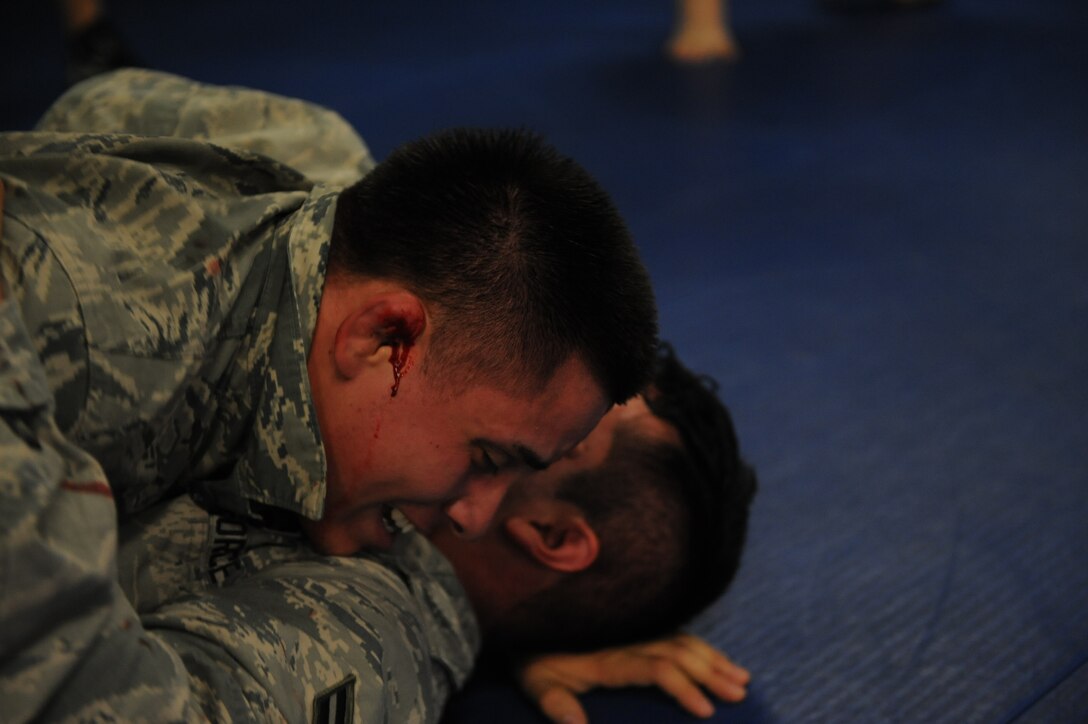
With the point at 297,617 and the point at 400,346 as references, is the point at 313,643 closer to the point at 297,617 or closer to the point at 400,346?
the point at 297,617

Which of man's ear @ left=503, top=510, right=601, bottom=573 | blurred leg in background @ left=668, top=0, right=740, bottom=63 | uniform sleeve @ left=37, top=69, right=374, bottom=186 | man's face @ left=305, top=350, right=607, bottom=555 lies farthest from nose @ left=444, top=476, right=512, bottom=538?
blurred leg in background @ left=668, top=0, right=740, bottom=63

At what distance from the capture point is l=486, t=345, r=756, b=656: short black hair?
1557 mm

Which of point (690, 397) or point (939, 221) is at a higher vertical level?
point (690, 397)

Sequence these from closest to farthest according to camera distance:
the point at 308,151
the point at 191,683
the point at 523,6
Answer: the point at 191,683, the point at 308,151, the point at 523,6

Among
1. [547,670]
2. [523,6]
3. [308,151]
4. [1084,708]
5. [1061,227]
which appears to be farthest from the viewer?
[523,6]

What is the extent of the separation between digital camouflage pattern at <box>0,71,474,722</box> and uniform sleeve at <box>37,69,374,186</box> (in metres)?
0.21

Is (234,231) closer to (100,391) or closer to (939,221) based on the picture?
(100,391)

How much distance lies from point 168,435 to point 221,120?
0.60 metres

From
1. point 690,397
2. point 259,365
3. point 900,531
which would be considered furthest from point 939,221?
point 259,365

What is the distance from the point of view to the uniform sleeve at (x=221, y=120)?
164cm

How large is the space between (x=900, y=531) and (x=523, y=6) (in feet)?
11.8

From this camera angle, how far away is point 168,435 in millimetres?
1254

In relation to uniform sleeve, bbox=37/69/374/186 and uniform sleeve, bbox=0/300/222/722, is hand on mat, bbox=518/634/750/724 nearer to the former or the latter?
uniform sleeve, bbox=0/300/222/722

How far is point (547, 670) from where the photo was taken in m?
1.57
